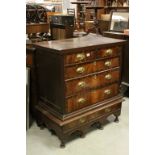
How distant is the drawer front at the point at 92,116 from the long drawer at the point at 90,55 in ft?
1.87

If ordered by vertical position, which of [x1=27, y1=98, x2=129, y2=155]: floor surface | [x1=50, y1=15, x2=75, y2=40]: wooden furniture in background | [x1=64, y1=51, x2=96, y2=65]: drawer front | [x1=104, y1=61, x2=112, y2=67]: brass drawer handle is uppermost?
[x1=50, y1=15, x2=75, y2=40]: wooden furniture in background

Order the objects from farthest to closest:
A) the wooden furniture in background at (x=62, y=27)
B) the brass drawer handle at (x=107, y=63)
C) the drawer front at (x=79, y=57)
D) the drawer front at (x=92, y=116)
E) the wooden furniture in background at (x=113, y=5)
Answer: the wooden furniture in background at (x=113, y=5)
the wooden furniture in background at (x=62, y=27)
the brass drawer handle at (x=107, y=63)
the drawer front at (x=92, y=116)
the drawer front at (x=79, y=57)

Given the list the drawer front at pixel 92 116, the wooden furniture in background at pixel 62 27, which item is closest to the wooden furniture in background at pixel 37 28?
the wooden furniture in background at pixel 62 27

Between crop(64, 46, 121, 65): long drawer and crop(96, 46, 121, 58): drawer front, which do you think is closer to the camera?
crop(64, 46, 121, 65): long drawer

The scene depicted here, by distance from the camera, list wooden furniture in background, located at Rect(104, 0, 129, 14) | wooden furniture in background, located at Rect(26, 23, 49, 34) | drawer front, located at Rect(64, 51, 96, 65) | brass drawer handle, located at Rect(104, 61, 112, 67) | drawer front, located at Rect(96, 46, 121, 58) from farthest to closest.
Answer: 1. wooden furniture in background, located at Rect(104, 0, 129, 14)
2. wooden furniture in background, located at Rect(26, 23, 49, 34)
3. brass drawer handle, located at Rect(104, 61, 112, 67)
4. drawer front, located at Rect(96, 46, 121, 58)
5. drawer front, located at Rect(64, 51, 96, 65)

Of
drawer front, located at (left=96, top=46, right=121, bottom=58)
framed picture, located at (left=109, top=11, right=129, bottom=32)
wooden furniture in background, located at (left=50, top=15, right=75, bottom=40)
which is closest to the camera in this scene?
drawer front, located at (left=96, top=46, right=121, bottom=58)

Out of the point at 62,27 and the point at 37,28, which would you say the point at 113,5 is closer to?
the point at 37,28

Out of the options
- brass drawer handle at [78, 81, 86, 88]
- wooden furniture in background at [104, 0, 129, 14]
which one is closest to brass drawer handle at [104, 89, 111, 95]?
brass drawer handle at [78, 81, 86, 88]

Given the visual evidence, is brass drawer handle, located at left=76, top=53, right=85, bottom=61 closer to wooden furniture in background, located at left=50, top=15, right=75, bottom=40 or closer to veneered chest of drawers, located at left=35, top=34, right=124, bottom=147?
veneered chest of drawers, located at left=35, top=34, right=124, bottom=147

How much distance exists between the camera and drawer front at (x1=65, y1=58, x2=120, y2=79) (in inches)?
89.5

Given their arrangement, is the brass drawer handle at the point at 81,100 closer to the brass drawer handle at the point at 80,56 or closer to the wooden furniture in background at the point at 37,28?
the brass drawer handle at the point at 80,56

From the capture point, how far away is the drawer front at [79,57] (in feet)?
7.30
